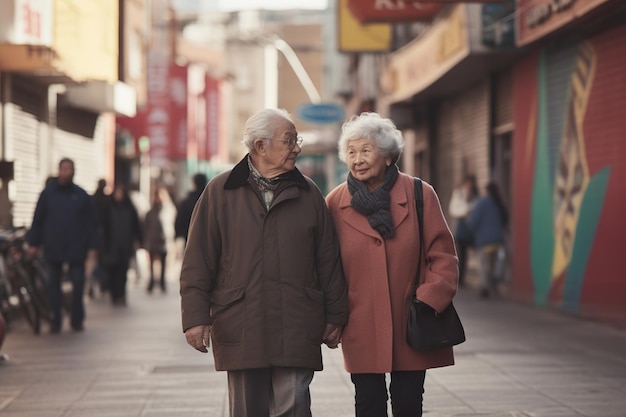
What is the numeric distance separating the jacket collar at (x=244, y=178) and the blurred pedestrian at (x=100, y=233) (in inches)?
464

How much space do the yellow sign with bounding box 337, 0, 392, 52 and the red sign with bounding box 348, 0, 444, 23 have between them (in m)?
9.31

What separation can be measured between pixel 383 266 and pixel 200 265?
2.70 ft

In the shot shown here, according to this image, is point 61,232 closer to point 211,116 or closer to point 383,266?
point 383,266

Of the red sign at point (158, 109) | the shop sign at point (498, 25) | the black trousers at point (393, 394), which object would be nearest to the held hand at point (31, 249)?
the shop sign at point (498, 25)

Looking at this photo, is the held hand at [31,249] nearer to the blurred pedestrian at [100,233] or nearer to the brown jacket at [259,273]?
the blurred pedestrian at [100,233]

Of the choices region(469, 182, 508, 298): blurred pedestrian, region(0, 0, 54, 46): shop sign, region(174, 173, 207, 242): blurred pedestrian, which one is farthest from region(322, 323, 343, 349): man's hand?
region(469, 182, 508, 298): blurred pedestrian

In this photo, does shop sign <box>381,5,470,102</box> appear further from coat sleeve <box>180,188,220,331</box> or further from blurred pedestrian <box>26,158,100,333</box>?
coat sleeve <box>180,188,220,331</box>

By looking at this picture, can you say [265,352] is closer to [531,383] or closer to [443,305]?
[443,305]

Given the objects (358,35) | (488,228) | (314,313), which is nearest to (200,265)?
(314,313)

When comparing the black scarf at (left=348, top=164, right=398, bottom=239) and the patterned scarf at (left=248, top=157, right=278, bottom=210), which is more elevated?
the patterned scarf at (left=248, top=157, right=278, bottom=210)

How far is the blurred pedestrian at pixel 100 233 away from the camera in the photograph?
63.7ft

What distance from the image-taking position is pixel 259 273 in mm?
5938

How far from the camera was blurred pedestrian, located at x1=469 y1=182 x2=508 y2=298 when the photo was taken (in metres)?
19.7

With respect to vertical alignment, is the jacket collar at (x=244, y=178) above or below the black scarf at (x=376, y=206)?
above
